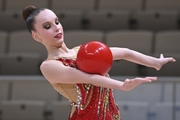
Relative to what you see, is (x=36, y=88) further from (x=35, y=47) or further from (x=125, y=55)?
(x=125, y=55)

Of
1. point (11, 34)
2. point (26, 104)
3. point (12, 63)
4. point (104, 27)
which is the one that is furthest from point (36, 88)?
point (104, 27)

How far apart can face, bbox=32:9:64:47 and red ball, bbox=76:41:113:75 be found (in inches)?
7.1

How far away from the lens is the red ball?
1.84m

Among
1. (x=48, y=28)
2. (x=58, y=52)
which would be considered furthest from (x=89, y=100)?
(x=48, y=28)

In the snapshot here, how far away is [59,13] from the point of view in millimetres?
5324

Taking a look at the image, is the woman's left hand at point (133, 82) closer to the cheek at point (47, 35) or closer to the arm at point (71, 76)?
the arm at point (71, 76)

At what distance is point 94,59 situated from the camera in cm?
184

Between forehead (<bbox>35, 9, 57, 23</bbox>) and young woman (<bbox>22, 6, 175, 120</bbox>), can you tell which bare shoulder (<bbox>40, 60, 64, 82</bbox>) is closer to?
young woman (<bbox>22, 6, 175, 120</bbox>)

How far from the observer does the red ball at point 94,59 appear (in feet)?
6.03

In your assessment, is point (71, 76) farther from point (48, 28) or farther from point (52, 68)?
point (48, 28)

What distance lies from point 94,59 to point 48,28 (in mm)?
310

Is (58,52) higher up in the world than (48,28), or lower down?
lower down

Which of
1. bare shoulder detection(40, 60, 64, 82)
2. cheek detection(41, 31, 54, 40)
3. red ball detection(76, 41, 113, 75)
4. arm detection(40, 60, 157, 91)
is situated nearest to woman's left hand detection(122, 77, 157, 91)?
arm detection(40, 60, 157, 91)

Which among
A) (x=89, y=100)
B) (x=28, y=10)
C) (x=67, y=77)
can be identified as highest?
(x=28, y=10)
